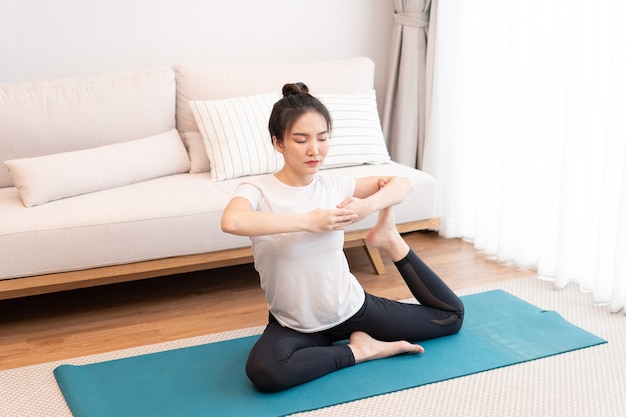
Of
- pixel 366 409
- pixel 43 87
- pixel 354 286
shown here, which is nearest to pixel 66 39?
pixel 43 87

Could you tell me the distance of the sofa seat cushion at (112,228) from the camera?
280cm

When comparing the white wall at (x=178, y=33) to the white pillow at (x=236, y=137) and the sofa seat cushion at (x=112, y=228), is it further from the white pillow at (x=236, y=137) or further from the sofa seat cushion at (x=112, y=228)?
the sofa seat cushion at (x=112, y=228)

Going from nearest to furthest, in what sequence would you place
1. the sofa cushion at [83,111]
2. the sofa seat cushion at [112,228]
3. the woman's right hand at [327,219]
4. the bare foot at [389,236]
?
the woman's right hand at [327,219] → the bare foot at [389,236] → the sofa seat cushion at [112,228] → the sofa cushion at [83,111]

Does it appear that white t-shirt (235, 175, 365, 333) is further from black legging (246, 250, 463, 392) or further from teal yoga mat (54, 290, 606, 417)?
teal yoga mat (54, 290, 606, 417)

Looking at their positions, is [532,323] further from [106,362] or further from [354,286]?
[106,362]

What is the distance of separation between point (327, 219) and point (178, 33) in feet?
6.25

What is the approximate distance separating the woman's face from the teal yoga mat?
A: 0.68m

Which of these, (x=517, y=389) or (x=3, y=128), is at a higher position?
(x=3, y=128)

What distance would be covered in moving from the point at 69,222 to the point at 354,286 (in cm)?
107

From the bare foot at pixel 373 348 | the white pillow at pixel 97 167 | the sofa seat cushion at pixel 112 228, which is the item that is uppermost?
the white pillow at pixel 97 167

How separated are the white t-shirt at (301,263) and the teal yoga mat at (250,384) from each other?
0.21m

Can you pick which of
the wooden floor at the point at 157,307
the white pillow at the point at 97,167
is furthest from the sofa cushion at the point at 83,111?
the wooden floor at the point at 157,307

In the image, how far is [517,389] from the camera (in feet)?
7.92

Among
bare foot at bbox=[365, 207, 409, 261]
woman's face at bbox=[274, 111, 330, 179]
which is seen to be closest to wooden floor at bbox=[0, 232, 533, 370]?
bare foot at bbox=[365, 207, 409, 261]
